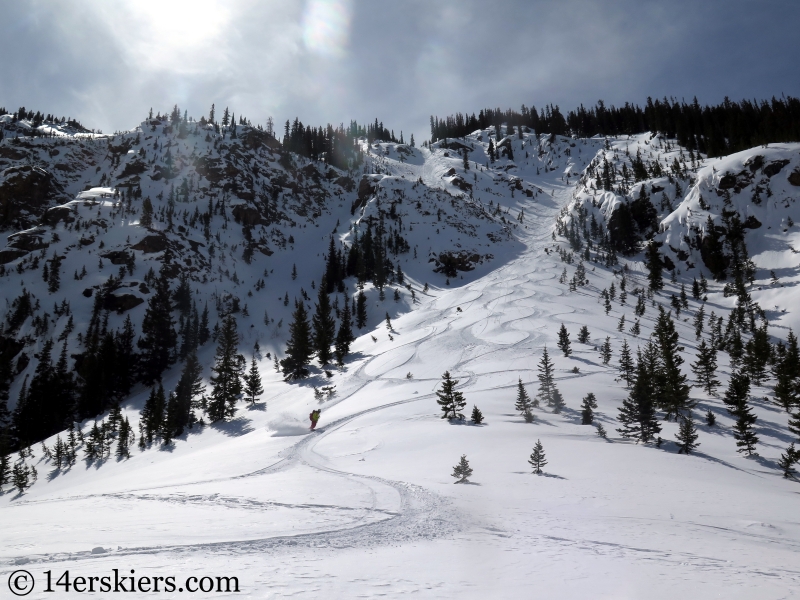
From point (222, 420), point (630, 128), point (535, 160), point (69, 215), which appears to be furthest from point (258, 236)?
point (630, 128)

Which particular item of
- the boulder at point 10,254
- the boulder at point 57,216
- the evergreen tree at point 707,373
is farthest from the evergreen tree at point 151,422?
Result: the boulder at point 57,216

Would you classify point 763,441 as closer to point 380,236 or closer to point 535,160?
point 380,236

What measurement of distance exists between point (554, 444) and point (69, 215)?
134200 mm

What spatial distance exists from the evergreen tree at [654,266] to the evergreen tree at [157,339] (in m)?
101

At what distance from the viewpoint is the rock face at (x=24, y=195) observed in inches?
4242

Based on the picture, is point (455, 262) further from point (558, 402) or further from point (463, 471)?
point (463, 471)

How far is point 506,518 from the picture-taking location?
476 inches

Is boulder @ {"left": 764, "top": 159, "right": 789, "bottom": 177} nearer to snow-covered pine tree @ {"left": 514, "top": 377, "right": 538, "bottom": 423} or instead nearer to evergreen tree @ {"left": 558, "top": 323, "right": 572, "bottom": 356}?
evergreen tree @ {"left": 558, "top": 323, "right": 572, "bottom": 356}

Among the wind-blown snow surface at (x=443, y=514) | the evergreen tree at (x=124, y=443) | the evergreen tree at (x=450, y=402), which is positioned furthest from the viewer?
the evergreen tree at (x=124, y=443)

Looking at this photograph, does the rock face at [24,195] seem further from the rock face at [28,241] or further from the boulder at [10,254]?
the boulder at [10,254]
